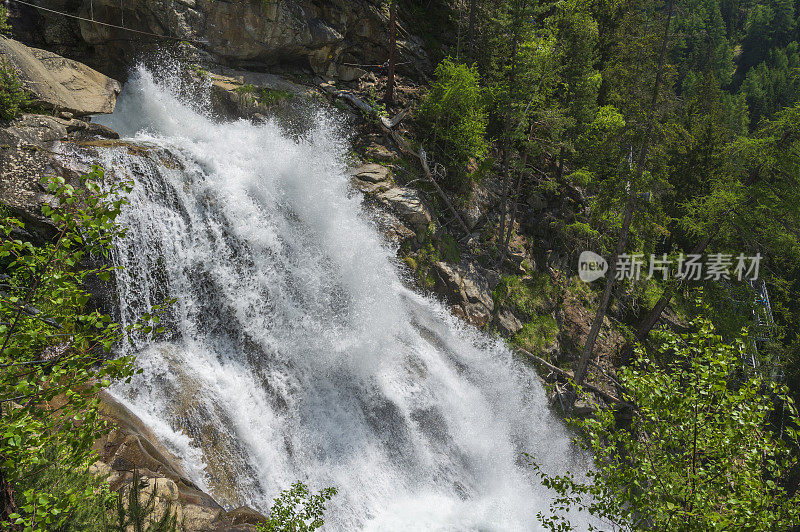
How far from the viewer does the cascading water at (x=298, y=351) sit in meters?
10.1

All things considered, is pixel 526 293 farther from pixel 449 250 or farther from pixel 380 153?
pixel 380 153

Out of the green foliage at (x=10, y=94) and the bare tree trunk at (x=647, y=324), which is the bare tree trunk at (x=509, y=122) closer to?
the bare tree trunk at (x=647, y=324)

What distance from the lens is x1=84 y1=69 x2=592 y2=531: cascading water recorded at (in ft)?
33.2

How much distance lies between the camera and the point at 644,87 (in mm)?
15195

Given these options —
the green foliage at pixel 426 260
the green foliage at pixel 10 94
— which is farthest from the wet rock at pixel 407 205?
the green foliage at pixel 10 94

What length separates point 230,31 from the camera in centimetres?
1683

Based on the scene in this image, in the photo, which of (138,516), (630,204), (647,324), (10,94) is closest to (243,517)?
(138,516)

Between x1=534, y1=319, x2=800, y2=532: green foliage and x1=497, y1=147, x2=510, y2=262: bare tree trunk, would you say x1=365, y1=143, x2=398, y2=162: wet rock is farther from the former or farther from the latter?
x1=534, y1=319, x2=800, y2=532: green foliage

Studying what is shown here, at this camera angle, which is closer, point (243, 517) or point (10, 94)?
point (243, 517)

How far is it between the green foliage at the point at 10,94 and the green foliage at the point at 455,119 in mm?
12385

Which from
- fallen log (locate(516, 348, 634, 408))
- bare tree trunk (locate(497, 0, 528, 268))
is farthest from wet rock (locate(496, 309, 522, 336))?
bare tree trunk (locate(497, 0, 528, 268))

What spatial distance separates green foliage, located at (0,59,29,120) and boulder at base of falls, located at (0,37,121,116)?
55cm

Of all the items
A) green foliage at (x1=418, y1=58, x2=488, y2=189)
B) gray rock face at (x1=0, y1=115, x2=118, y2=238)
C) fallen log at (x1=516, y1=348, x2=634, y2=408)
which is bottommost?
fallen log at (x1=516, y1=348, x2=634, y2=408)

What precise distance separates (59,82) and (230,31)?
6.19m
